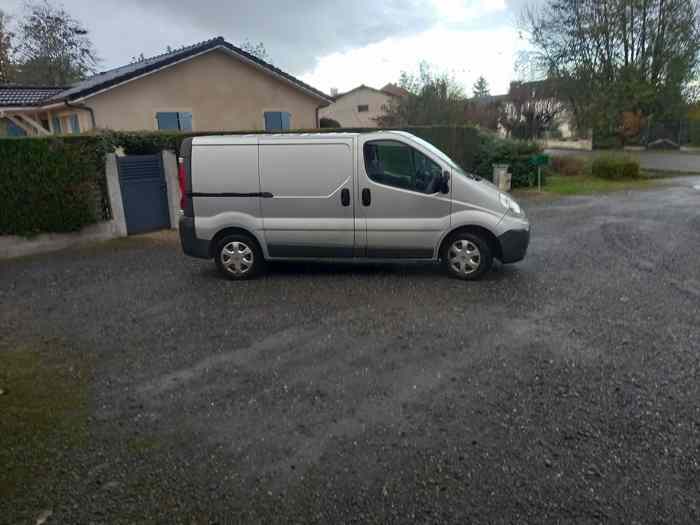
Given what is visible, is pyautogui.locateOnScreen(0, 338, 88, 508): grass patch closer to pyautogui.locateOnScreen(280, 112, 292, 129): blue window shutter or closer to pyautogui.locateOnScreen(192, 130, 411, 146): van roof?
pyautogui.locateOnScreen(192, 130, 411, 146): van roof

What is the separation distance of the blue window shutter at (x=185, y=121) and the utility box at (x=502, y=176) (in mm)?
→ 10581

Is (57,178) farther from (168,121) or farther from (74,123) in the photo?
(74,123)

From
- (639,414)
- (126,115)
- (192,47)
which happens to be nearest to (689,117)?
(192,47)

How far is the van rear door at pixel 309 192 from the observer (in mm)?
5958

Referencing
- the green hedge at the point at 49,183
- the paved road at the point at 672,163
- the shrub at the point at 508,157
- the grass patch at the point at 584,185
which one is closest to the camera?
the green hedge at the point at 49,183

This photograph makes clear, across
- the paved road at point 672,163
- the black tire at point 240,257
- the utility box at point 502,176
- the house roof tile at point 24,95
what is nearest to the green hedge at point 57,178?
the black tire at point 240,257

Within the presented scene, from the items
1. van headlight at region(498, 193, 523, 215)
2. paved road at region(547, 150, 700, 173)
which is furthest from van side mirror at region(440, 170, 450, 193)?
paved road at region(547, 150, 700, 173)

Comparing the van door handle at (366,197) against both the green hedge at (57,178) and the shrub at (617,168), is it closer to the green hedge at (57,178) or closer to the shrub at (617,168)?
the green hedge at (57,178)

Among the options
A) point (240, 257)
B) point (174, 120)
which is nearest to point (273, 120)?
point (174, 120)

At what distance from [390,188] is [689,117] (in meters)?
33.7

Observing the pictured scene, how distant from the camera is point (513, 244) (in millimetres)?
5906

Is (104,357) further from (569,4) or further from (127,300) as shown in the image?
(569,4)

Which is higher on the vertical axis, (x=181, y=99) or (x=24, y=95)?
(x=24, y=95)

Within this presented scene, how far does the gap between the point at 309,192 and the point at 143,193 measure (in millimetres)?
5364
